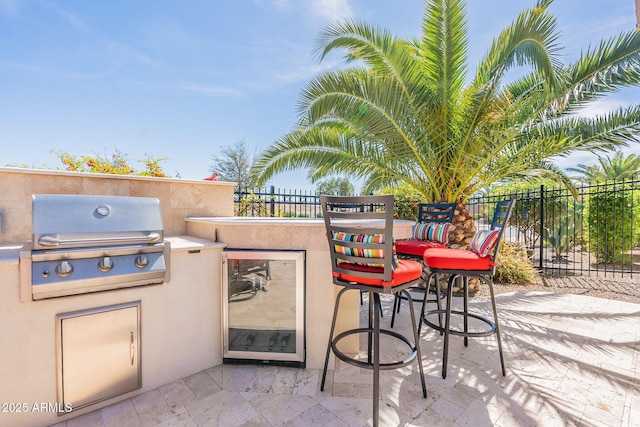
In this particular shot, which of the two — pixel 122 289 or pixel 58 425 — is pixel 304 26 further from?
pixel 58 425

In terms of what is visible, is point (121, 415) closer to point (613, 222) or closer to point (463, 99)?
point (463, 99)

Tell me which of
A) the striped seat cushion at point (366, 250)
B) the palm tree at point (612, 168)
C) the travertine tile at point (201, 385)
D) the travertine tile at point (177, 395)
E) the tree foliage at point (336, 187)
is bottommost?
the travertine tile at point (201, 385)

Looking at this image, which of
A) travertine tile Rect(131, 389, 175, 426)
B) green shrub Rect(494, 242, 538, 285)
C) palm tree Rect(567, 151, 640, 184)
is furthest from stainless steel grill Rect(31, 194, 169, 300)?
palm tree Rect(567, 151, 640, 184)

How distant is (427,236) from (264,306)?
206 cm

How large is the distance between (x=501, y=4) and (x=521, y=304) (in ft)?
15.3

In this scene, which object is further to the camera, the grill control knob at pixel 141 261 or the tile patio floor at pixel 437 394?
the grill control knob at pixel 141 261

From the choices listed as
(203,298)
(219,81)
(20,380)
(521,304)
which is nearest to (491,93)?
(521,304)

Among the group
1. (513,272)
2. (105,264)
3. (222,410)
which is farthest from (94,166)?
(513,272)

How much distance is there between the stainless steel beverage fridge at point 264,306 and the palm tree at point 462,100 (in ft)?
9.17

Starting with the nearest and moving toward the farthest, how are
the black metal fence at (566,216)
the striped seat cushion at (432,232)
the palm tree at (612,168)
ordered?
the striped seat cushion at (432,232) → the black metal fence at (566,216) → the palm tree at (612,168)

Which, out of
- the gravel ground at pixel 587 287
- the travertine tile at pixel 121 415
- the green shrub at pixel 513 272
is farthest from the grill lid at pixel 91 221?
the green shrub at pixel 513 272

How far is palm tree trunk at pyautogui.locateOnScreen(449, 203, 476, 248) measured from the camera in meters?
4.77

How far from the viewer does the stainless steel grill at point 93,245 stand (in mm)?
1648

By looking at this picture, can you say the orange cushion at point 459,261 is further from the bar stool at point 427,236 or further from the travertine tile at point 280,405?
the travertine tile at point 280,405
